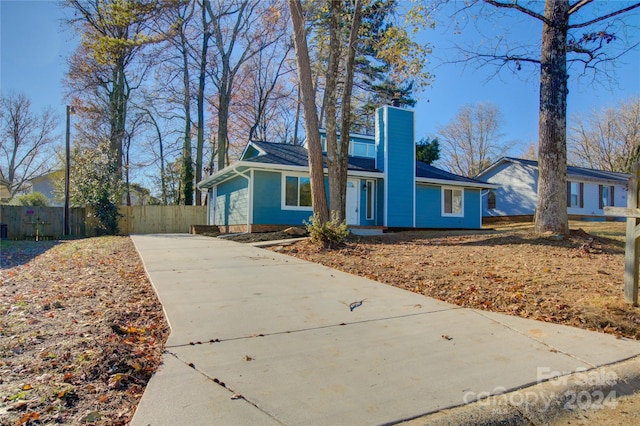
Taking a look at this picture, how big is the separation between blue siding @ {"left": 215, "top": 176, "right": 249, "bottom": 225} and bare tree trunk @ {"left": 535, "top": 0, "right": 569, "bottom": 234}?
32.0 ft

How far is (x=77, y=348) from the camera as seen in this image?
10.0 feet

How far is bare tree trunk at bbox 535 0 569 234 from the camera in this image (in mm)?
8211

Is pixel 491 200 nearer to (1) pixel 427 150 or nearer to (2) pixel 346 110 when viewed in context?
(1) pixel 427 150

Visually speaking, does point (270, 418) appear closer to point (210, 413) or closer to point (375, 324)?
point (210, 413)

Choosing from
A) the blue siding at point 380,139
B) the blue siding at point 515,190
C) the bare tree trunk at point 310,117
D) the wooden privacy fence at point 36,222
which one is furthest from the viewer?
the blue siding at point 515,190

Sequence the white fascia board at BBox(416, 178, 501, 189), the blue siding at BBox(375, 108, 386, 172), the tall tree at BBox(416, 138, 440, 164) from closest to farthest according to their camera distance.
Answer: the blue siding at BBox(375, 108, 386, 172) → the white fascia board at BBox(416, 178, 501, 189) → the tall tree at BBox(416, 138, 440, 164)

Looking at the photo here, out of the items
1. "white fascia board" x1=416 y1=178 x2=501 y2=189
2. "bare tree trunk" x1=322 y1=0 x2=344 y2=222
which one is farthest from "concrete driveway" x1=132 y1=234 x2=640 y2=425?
"white fascia board" x1=416 y1=178 x2=501 y2=189

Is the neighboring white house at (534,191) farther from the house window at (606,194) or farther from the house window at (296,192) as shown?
the house window at (296,192)

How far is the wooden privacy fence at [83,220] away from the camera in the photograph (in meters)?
17.7

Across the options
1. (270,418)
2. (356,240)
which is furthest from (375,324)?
(356,240)

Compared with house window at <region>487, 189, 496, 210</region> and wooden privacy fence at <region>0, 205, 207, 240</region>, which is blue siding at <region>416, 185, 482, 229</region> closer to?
house window at <region>487, 189, 496, 210</region>

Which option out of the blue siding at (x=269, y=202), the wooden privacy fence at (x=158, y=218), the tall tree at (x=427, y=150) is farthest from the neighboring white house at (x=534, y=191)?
the wooden privacy fence at (x=158, y=218)

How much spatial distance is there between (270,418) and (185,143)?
26.4 metres

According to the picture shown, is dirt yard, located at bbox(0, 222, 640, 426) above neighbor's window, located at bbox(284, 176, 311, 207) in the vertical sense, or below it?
below
